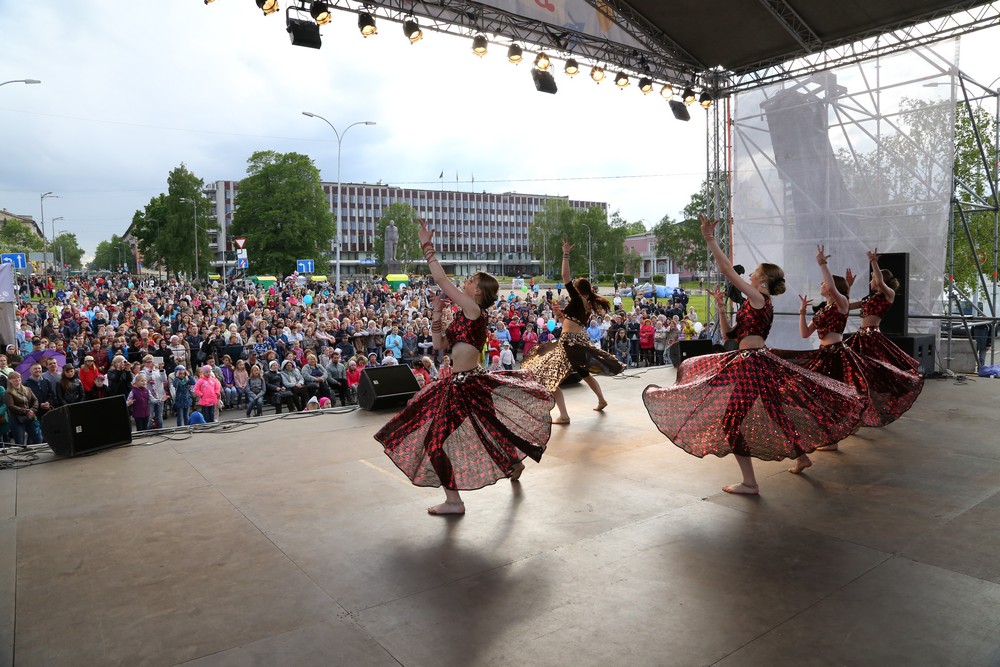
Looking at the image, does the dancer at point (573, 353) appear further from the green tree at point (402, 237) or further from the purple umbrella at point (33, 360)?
the green tree at point (402, 237)

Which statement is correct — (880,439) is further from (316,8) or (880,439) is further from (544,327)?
(544,327)

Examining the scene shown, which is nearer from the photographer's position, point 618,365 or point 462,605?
point 462,605

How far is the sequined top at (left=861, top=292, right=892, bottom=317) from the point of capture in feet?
23.0

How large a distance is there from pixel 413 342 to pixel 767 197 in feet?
28.1

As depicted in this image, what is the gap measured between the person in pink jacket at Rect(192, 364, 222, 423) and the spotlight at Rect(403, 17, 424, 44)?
6.01 metres

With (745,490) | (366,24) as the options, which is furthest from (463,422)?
(366,24)

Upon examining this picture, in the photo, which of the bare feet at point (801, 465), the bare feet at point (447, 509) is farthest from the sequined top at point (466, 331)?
the bare feet at point (801, 465)

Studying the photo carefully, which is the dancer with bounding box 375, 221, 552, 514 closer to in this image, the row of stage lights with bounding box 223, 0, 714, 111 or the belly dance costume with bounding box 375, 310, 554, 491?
the belly dance costume with bounding box 375, 310, 554, 491

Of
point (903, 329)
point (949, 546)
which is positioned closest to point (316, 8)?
point (949, 546)

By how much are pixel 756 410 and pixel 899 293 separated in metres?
7.67

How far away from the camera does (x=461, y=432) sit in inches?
176

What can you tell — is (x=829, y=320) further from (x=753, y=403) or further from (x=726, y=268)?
(x=726, y=268)

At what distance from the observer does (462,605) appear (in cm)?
330

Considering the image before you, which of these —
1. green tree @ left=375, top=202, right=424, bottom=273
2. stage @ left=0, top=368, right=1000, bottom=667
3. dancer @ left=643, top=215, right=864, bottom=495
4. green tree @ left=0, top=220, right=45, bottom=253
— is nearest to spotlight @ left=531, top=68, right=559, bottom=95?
dancer @ left=643, top=215, right=864, bottom=495
